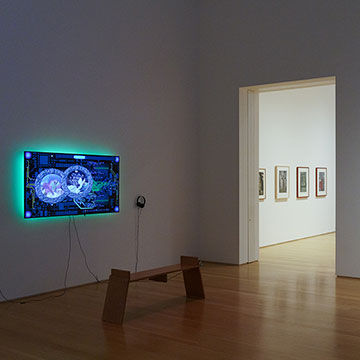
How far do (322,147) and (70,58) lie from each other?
28.5 feet

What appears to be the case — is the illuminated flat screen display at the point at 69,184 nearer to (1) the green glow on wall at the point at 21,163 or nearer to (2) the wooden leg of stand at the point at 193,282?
(1) the green glow on wall at the point at 21,163

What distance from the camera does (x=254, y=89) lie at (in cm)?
916

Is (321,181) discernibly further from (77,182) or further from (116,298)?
(116,298)

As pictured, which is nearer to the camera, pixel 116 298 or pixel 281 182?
pixel 116 298

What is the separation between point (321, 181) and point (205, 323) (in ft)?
30.6

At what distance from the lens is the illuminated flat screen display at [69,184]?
6.44 meters

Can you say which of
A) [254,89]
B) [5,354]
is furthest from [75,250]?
[254,89]

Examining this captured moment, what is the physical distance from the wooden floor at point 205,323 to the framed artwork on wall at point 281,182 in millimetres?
3941

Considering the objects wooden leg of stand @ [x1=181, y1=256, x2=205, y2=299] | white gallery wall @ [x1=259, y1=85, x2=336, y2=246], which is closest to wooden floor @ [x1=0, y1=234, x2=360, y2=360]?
wooden leg of stand @ [x1=181, y1=256, x2=205, y2=299]

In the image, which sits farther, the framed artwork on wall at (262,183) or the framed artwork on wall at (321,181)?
the framed artwork on wall at (321,181)

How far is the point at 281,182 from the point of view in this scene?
11.7 m

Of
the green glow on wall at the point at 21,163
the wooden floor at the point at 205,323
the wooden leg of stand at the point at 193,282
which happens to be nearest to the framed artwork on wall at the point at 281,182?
the wooden floor at the point at 205,323

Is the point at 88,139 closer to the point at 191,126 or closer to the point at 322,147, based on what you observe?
the point at 191,126

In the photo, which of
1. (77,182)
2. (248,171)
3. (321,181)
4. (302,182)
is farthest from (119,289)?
(321,181)
